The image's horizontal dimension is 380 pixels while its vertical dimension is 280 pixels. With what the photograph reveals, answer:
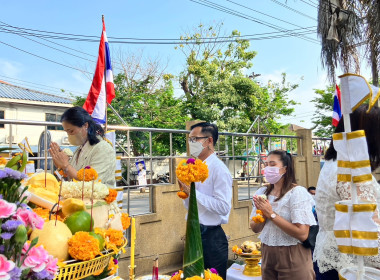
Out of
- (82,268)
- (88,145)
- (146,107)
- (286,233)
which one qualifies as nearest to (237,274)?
(286,233)

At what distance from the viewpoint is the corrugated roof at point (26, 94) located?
76.6 feet

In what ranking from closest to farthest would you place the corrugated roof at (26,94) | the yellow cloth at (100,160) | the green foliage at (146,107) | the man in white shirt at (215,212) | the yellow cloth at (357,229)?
the yellow cloth at (357,229) < the yellow cloth at (100,160) < the man in white shirt at (215,212) < the green foliage at (146,107) < the corrugated roof at (26,94)

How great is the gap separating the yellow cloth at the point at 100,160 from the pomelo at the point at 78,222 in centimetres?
124

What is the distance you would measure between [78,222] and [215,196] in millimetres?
1841

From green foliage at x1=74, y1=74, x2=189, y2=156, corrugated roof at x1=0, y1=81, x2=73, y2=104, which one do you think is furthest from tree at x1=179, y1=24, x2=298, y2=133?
corrugated roof at x1=0, y1=81, x2=73, y2=104

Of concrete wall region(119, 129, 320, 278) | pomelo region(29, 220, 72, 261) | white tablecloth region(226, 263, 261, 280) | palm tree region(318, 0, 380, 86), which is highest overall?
palm tree region(318, 0, 380, 86)

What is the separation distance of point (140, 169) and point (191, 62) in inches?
557

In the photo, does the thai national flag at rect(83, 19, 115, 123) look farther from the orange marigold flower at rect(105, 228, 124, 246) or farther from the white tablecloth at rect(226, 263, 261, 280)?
the orange marigold flower at rect(105, 228, 124, 246)

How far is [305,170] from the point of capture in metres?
7.16

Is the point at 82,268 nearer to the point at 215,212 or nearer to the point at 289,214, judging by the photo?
the point at 215,212

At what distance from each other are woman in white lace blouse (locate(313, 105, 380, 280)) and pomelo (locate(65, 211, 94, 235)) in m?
1.38

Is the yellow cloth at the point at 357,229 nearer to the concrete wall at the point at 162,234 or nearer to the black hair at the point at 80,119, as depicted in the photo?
the black hair at the point at 80,119

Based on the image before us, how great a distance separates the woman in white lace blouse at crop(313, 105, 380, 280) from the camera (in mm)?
1819

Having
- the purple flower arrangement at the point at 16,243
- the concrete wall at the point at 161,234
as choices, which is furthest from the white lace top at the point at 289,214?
the purple flower arrangement at the point at 16,243
